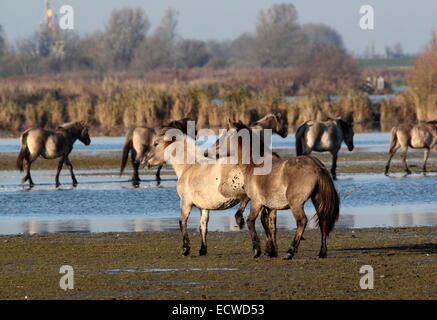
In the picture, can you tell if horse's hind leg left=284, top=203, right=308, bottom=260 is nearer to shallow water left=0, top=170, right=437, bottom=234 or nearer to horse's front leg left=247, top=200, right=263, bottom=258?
horse's front leg left=247, top=200, right=263, bottom=258

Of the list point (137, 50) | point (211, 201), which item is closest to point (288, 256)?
point (211, 201)

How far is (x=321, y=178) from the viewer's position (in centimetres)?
1175

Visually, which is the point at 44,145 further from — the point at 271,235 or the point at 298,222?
the point at 298,222

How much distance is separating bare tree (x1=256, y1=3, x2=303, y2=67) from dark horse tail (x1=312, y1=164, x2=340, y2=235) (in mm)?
123087

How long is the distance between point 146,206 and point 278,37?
125638mm

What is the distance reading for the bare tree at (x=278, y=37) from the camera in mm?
140000

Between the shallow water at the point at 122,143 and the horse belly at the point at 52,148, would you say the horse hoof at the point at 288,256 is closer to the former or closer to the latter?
the horse belly at the point at 52,148

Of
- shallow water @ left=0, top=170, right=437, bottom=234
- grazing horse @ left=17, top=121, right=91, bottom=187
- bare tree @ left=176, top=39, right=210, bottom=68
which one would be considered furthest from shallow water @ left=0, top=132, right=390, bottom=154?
bare tree @ left=176, top=39, right=210, bottom=68

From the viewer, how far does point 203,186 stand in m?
12.5

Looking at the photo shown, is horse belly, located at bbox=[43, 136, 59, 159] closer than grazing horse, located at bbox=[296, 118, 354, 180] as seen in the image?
Yes

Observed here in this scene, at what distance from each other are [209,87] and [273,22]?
87.9 meters

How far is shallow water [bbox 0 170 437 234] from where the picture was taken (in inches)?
651

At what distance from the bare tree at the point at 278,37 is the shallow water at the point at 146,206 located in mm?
111671
